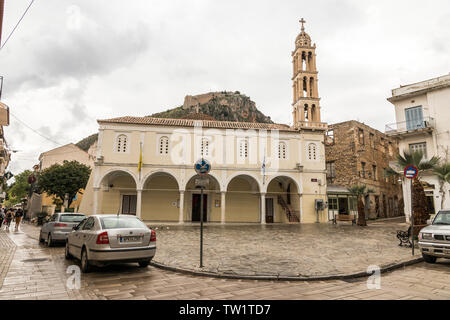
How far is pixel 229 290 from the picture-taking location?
479 centimetres

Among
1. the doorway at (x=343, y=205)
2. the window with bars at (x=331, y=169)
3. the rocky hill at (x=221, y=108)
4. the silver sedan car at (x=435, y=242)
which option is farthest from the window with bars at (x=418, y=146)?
the rocky hill at (x=221, y=108)

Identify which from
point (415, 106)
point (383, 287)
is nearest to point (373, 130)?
point (415, 106)

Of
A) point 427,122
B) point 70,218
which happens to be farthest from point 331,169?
point 70,218

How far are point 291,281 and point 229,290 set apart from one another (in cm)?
145

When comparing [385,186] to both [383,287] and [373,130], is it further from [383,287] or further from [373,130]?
[383,287]

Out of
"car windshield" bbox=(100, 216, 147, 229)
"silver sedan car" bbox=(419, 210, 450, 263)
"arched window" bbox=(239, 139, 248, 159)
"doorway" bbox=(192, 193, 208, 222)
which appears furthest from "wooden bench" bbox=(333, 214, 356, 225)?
"car windshield" bbox=(100, 216, 147, 229)

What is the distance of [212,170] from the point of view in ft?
75.0

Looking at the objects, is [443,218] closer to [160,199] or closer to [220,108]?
[160,199]

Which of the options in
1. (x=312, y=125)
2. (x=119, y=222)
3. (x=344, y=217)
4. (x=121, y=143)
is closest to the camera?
(x=119, y=222)

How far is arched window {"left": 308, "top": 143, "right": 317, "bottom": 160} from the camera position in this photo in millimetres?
24922

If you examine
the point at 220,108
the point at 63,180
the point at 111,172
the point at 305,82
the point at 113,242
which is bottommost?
the point at 113,242

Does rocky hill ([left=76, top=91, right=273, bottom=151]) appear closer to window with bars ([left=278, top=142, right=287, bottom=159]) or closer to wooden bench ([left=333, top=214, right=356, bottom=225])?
window with bars ([left=278, top=142, right=287, bottom=159])

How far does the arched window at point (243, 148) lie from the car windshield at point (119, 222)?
17.3m

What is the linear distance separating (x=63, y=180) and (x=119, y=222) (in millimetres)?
27818
